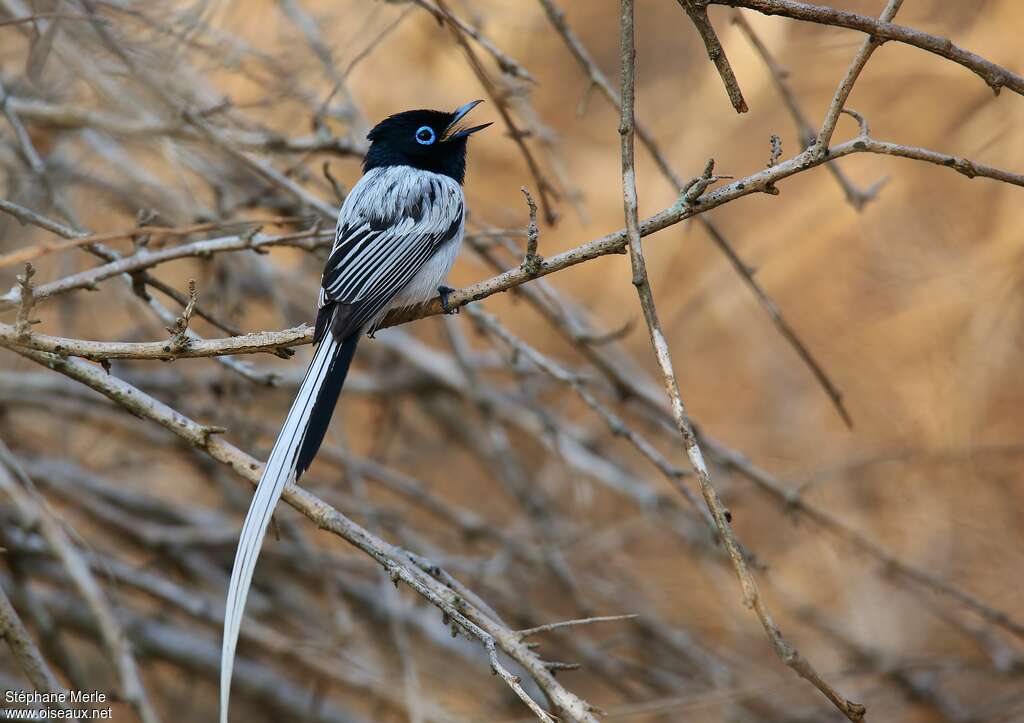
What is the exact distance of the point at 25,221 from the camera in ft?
9.98

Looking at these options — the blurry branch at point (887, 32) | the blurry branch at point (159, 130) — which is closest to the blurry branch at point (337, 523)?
the blurry branch at point (159, 130)

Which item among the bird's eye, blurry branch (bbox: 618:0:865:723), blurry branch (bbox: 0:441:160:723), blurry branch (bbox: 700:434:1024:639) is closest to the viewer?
blurry branch (bbox: 618:0:865:723)

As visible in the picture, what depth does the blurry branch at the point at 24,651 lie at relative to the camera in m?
2.67

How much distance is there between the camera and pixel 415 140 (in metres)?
4.53

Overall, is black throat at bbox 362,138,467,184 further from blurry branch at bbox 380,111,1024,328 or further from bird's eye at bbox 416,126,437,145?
blurry branch at bbox 380,111,1024,328

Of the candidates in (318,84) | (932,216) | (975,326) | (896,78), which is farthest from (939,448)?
(318,84)

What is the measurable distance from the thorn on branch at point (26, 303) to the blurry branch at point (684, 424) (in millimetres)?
1466

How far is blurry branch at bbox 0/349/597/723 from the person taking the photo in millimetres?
2562

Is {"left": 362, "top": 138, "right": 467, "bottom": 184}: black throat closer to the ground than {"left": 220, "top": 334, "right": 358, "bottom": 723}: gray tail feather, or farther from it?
farther from it

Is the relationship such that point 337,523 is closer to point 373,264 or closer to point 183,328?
point 183,328

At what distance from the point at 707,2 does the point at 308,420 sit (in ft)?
5.29

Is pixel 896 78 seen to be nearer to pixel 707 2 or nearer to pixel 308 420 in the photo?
pixel 707 2

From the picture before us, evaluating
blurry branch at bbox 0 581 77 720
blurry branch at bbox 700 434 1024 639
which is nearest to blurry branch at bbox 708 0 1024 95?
blurry branch at bbox 700 434 1024 639

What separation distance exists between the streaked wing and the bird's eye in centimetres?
16
